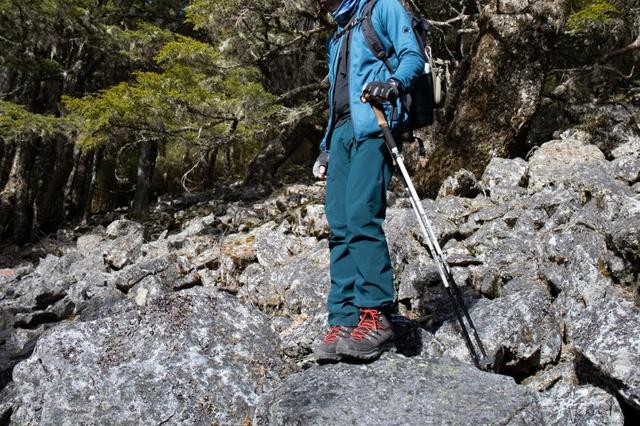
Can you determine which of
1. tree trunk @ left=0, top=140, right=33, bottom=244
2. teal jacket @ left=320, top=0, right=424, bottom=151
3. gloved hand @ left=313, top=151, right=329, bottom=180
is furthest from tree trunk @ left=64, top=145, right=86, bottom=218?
teal jacket @ left=320, top=0, right=424, bottom=151

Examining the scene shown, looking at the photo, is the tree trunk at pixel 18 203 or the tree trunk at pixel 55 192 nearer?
the tree trunk at pixel 18 203

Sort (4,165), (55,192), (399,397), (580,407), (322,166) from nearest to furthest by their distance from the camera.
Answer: (399,397)
(580,407)
(322,166)
(55,192)
(4,165)

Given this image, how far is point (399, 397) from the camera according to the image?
9.37ft

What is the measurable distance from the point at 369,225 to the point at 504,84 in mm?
5972

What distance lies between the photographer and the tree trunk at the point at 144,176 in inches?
579

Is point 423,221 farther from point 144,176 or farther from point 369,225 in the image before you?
point 144,176

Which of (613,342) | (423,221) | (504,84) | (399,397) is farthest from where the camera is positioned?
(504,84)

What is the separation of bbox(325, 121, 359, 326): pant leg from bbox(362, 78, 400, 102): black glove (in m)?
0.38

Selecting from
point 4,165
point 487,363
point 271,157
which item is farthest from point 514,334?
point 4,165

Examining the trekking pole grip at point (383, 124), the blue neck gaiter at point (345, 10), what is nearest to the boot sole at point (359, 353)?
the trekking pole grip at point (383, 124)

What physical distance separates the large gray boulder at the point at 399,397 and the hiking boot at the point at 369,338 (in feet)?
0.25

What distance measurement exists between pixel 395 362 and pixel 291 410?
64cm

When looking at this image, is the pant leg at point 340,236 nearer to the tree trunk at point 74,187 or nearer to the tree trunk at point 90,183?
the tree trunk at point 90,183

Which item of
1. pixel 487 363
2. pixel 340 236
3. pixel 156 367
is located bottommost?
pixel 487 363
